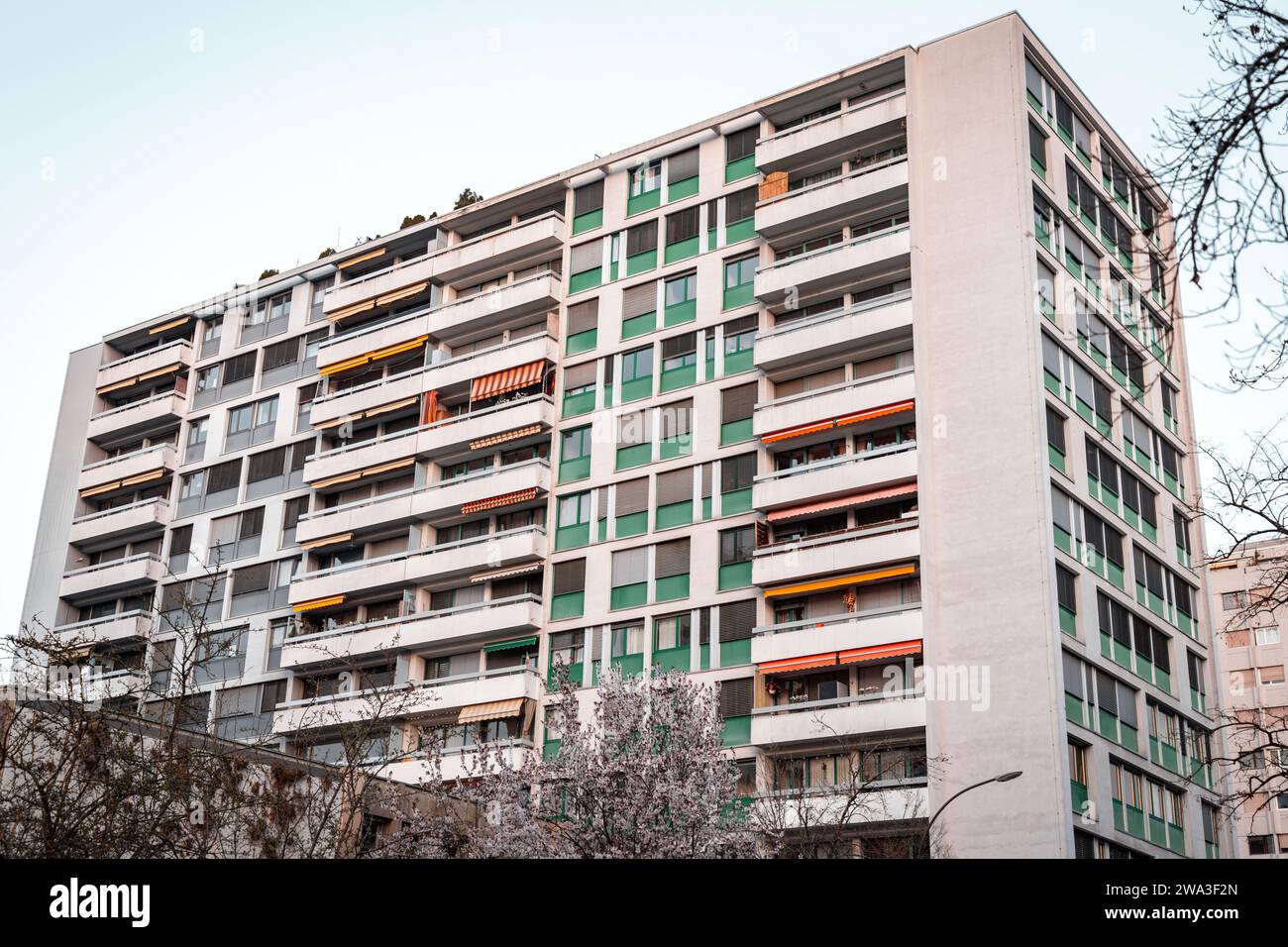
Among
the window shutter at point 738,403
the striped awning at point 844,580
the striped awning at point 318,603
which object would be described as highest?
the window shutter at point 738,403

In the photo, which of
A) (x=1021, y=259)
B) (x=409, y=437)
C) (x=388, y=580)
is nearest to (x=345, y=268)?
(x=409, y=437)

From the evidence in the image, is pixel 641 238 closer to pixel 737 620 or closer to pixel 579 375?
pixel 579 375

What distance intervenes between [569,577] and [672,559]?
3.71 m

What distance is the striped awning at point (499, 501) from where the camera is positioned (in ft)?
156

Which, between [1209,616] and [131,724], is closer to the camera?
[131,724]

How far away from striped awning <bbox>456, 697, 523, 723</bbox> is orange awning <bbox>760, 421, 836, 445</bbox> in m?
10.6

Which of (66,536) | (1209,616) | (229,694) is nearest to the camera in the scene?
(1209,616)

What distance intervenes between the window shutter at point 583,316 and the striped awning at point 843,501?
1056 cm

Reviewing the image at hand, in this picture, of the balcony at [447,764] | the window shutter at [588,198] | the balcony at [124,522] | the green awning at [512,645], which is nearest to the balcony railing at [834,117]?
the window shutter at [588,198]

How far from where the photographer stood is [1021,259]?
134 ft

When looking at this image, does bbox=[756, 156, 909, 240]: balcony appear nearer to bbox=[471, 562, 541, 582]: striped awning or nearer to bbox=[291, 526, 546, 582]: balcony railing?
bbox=[291, 526, 546, 582]: balcony railing

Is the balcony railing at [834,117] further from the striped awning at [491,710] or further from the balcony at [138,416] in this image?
the balcony at [138,416]

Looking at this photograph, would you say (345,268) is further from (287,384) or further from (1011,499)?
(1011,499)

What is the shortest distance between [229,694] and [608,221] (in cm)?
2079
